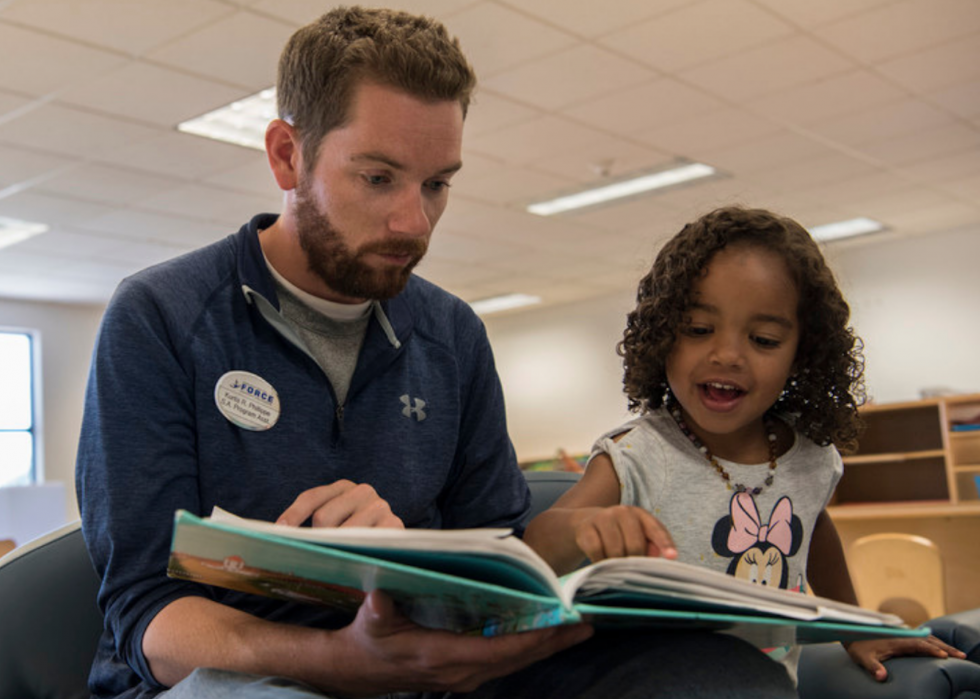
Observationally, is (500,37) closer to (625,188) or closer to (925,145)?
(625,188)

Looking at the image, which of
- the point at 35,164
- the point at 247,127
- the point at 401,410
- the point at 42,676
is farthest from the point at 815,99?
the point at 42,676

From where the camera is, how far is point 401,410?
4.46 ft

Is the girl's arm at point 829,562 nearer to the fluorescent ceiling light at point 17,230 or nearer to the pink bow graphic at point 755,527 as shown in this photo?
the pink bow graphic at point 755,527

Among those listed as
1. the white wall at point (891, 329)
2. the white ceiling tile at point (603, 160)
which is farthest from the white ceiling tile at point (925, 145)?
the white wall at point (891, 329)

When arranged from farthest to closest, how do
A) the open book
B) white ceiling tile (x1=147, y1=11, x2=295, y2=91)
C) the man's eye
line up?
white ceiling tile (x1=147, y1=11, x2=295, y2=91)
the man's eye
the open book

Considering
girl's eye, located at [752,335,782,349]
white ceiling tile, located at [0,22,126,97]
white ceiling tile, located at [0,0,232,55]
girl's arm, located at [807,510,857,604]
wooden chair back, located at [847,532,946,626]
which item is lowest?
wooden chair back, located at [847,532,946,626]

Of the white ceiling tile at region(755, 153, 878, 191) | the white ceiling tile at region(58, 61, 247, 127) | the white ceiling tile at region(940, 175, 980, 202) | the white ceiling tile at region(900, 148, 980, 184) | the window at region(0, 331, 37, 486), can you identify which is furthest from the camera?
the window at region(0, 331, 37, 486)

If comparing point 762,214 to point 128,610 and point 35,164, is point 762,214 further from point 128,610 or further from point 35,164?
point 35,164

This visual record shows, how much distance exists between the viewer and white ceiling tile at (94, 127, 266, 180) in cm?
541

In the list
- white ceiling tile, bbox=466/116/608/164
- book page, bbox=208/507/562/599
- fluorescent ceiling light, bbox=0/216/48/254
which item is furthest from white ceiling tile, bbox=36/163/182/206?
book page, bbox=208/507/562/599

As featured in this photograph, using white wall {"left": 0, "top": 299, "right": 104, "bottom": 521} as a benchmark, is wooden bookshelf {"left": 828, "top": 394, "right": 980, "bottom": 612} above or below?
below

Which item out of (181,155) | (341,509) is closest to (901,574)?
(341,509)

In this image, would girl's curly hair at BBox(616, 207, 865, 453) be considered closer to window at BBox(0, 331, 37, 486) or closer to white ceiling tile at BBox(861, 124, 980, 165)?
white ceiling tile at BBox(861, 124, 980, 165)

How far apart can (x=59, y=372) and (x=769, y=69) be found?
726 cm
